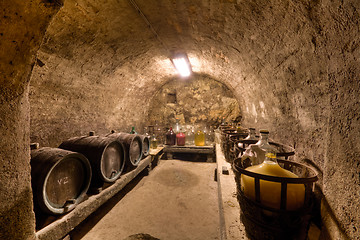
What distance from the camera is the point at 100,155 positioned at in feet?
8.12

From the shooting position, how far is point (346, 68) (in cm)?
86

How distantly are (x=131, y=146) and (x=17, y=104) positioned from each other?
2.41 m

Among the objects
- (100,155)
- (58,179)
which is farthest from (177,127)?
(58,179)

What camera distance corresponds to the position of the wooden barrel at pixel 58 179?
1.65 m

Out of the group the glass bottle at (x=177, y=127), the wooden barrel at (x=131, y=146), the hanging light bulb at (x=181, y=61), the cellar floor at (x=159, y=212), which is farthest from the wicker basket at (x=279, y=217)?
the glass bottle at (x=177, y=127)

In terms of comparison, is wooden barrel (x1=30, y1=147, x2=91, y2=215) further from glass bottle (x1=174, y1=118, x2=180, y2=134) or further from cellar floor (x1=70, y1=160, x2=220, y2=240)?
glass bottle (x1=174, y1=118, x2=180, y2=134)

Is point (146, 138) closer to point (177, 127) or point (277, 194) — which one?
point (177, 127)

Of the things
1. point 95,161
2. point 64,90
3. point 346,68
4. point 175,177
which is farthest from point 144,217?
point 346,68

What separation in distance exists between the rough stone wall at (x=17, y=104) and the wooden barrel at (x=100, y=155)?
1.21 m

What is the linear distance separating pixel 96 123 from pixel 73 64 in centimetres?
146

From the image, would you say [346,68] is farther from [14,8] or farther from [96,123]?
[96,123]

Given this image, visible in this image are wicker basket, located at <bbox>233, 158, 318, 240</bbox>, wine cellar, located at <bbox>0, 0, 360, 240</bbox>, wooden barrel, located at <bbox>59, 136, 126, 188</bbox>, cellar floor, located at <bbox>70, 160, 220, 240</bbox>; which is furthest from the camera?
wooden barrel, located at <bbox>59, 136, 126, 188</bbox>

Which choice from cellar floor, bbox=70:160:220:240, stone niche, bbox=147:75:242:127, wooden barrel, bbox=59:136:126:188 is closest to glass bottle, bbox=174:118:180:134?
stone niche, bbox=147:75:242:127

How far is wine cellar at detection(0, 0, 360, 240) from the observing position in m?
0.81
